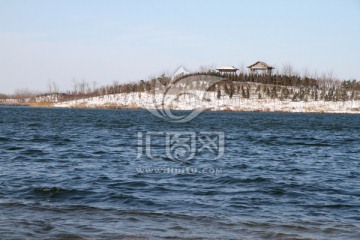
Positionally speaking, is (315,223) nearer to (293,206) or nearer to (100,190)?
(293,206)

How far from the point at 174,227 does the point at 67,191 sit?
5.46m

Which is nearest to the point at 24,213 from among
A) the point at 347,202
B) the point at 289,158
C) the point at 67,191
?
the point at 67,191

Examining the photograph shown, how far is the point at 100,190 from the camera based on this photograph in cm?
1625

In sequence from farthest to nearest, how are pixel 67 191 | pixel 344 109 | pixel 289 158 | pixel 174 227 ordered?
pixel 344 109
pixel 289 158
pixel 67 191
pixel 174 227

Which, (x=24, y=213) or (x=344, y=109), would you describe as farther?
(x=344, y=109)

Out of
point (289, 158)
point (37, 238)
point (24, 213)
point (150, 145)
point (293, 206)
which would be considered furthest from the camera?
point (150, 145)

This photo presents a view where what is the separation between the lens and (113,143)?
35031 mm

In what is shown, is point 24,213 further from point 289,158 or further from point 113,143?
point 113,143
